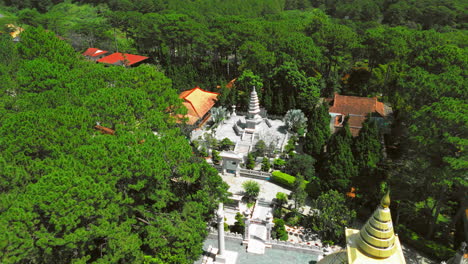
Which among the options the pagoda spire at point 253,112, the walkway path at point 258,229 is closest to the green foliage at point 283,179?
the walkway path at point 258,229

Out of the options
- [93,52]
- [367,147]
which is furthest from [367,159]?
[93,52]

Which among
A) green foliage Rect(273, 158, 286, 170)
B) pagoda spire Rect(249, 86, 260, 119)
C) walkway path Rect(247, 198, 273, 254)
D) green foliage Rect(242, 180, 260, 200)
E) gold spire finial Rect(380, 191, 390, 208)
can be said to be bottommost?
walkway path Rect(247, 198, 273, 254)

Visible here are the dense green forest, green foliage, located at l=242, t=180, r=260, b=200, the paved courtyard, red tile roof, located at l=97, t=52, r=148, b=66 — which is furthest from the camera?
red tile roof, located at l=97, t=52, r=148, b=66

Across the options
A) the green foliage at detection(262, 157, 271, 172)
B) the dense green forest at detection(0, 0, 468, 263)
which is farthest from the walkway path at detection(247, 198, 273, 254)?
the dense green forest at detection(0, 0, 468, 263)

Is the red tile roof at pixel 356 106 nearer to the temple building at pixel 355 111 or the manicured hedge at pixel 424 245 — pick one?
the temple building at pixel 355 111

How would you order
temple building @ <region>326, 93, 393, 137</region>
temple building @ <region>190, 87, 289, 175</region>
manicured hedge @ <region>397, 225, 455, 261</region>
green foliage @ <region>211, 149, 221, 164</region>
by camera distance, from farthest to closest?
temple building @ <region>326, 93, 393, 137</region> < temple building @ <region>190, 87, 289, 175</region> < green foliage @ <region>211, 149, 221, 164</region> < manicured hedge @ <region>397, 225, 455, 261</region>

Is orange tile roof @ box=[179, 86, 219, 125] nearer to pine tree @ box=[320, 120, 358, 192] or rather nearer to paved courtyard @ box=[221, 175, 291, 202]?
paved courtyard @ box=[221, 175, 291, 202]
